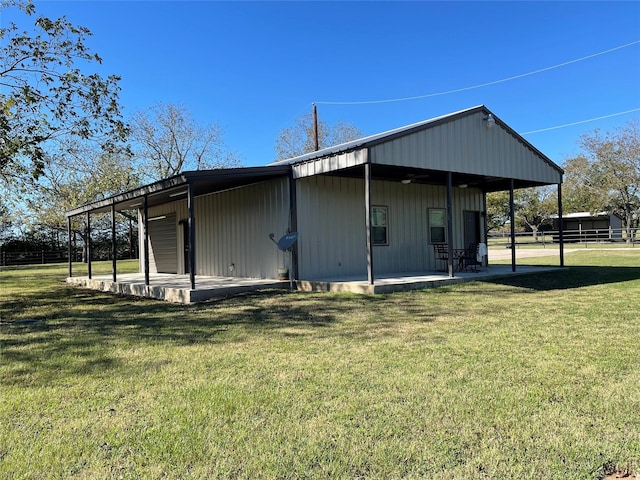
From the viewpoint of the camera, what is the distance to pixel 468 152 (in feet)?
35.1

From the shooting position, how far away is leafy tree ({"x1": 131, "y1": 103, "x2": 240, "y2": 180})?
→ 30.0 metres

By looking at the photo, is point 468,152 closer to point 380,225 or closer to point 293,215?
point 380,225

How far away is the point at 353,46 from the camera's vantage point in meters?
20.0

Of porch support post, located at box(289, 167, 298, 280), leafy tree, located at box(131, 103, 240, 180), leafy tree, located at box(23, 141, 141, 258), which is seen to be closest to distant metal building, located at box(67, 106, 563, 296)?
porch support post, located at box(289, 167, 298, 280)

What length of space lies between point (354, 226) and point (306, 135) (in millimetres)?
25621

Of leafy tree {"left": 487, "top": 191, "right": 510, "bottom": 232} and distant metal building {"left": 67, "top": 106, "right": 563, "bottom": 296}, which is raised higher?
leafy tree {"left": 487, "top": 191, "right": 510, "bottom": 232}

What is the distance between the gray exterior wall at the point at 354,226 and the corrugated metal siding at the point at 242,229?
634mm

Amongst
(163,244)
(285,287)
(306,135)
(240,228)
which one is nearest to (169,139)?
(306,135)

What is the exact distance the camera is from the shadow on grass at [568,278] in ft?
31.7

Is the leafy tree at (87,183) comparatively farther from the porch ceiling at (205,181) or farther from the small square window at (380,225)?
the small square window at (380,225)

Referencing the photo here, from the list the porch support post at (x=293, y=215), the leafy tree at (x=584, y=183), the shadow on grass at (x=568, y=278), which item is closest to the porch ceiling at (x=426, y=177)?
the porch support post at (x=293, y=215)

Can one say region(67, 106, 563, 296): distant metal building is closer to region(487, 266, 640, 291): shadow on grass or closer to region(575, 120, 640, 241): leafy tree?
region(487, 266, 640, 291): shadow on grass

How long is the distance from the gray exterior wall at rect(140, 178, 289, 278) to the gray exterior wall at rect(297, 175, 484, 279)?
625 millimetres

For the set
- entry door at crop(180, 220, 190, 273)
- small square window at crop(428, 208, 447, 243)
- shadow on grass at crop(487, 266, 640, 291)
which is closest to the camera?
shadow on grass at crop(487, 266, 640, 291)
